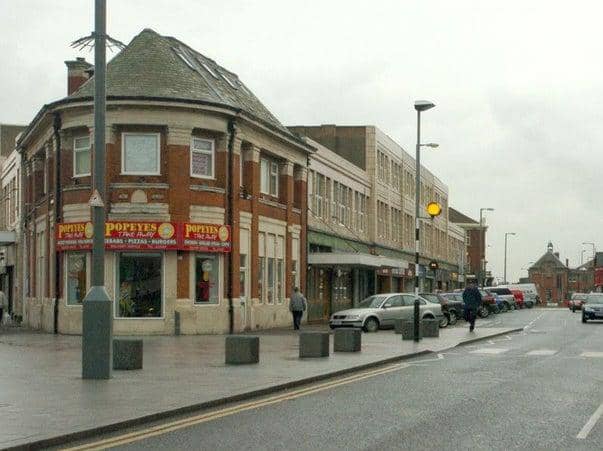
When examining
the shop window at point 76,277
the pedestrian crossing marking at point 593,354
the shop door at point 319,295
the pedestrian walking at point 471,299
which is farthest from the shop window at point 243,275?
the pedestrian crossing marking at point 593,354

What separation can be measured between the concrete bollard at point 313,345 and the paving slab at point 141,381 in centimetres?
31

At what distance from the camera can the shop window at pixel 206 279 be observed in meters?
36.6

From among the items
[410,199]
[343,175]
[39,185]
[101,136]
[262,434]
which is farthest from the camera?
[410,199]

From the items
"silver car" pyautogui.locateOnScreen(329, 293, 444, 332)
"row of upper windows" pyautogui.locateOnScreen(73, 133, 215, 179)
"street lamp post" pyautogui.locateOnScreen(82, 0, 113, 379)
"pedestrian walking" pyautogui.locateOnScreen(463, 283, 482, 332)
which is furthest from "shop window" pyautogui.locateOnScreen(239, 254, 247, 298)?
"street lamp post" pyautogui.locateOnScreen(82, 0, 113, 379)

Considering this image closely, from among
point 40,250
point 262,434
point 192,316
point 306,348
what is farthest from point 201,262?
point 262,434

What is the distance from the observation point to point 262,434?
11.3 metres

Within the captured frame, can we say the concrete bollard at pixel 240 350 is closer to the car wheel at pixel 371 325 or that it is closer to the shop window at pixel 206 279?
the shop window at pixel 206 279

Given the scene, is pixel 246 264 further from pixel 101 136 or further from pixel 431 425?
pixel 431 425

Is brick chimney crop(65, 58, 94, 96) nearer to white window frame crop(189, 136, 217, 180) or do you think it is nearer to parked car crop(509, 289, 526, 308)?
white window frame crop(189, 136, 217, 180)

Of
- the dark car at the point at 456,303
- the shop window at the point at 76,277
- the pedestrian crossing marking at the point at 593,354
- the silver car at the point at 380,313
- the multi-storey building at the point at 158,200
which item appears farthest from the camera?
the dark car at the point at 456,303

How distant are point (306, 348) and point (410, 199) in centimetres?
5510

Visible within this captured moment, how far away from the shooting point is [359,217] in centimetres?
6091

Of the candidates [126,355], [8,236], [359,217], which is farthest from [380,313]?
[359,217]

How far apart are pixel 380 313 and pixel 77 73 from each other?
1664 cm
